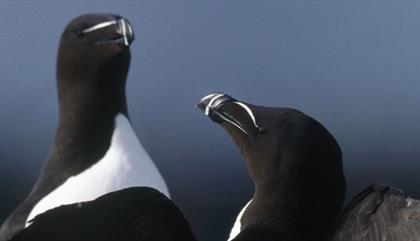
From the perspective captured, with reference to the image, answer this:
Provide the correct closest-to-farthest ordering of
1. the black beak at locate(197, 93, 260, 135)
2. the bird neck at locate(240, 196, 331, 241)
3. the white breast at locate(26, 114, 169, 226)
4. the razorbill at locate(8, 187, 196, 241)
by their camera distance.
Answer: the razorbill at locate(8, 187, 196, 241), the bird neck at locate(240, 196, 331, 241), the black beak at locate(197, 93, 260, 135), the white breast at locate(26, 114, 169, 226)

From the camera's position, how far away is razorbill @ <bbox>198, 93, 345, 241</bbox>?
15.3ft

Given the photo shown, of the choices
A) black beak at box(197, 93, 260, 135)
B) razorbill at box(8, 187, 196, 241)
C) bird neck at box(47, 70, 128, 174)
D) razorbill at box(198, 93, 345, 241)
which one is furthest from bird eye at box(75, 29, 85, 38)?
razorbill at box(8, 187, 196, 241)

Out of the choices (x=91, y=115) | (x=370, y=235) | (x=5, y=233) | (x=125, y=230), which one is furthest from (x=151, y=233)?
(x=91, y=115)

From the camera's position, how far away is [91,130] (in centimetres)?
639

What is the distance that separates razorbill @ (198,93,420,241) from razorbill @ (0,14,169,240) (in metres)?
0.86

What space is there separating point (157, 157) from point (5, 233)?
60.9 ft

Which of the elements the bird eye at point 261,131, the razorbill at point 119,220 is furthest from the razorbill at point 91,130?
the razorbill at point 119,220

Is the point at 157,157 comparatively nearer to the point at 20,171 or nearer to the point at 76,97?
the point at 20,171

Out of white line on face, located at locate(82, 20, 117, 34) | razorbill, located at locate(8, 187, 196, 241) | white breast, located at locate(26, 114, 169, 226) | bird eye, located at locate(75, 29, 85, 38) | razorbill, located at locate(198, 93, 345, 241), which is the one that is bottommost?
white breast, located at locate(26, 114, 169, 226)

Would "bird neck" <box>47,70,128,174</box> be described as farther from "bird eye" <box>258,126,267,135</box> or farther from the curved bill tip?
"bird eye" <box>258,126,267,135</box>

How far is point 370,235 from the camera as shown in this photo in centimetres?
435

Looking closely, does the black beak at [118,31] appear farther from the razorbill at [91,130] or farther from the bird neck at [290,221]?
the bird neck at [290,221]

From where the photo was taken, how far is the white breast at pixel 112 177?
5.96 m

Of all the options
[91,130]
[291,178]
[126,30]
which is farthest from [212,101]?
[91,130]
